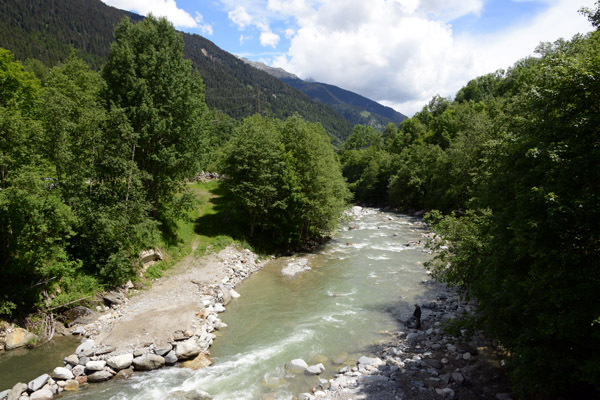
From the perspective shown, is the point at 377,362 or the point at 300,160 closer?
the point at 377,362

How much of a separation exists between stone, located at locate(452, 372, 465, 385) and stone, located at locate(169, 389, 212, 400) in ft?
29.2

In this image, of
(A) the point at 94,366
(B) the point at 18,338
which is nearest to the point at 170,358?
(A) the point at 94,366

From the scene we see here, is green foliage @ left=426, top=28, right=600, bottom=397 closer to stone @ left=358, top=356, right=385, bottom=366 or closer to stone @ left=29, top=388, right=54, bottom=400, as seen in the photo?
stone @ left=358, top=356, right=385, bottom=366

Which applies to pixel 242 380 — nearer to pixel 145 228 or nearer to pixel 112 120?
pixel 145 228

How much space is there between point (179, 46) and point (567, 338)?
2907cm

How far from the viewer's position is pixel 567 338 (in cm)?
754

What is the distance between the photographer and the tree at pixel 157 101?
72.6 ft

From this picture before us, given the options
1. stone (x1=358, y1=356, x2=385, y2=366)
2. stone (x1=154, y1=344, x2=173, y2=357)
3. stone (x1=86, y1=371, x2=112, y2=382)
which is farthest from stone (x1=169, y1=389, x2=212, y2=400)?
stone (x1=358, y1=356, x2=385, y2=366)

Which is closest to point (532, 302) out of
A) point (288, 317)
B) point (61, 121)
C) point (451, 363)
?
point (451, 363)

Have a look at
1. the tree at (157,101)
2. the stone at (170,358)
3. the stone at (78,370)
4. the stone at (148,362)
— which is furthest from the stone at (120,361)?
the tree at (157,101)

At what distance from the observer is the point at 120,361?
498 inches

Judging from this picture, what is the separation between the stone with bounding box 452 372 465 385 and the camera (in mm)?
11102

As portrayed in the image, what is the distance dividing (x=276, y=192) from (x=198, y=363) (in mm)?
18433

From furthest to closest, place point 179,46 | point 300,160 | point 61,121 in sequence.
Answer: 1. point 300,160
2. point 179,46
3. point 61,121
